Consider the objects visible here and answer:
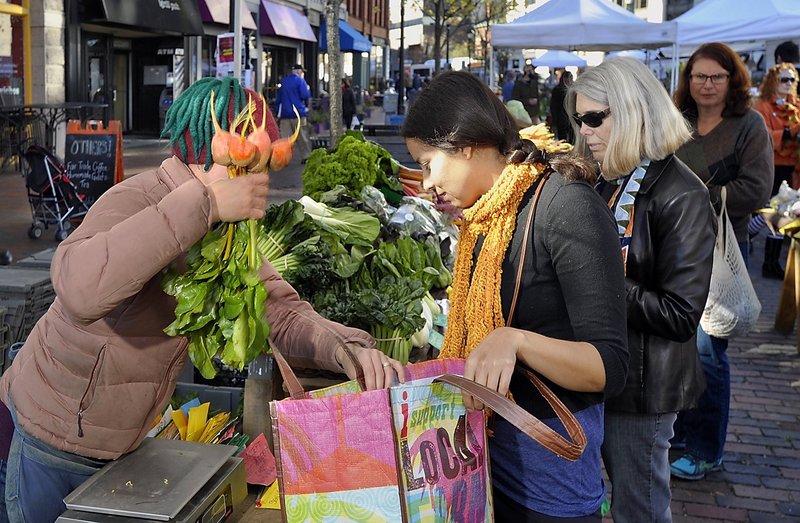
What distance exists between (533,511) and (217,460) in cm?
92

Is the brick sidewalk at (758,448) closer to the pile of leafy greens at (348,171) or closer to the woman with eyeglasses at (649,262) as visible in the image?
the woman with eyeglasses at (649,262)

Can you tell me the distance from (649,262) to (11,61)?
1554cm

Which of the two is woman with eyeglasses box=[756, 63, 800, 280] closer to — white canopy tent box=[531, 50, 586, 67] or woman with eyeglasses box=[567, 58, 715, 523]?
woman with eyeglasses box=[567, 58, 715, 523]

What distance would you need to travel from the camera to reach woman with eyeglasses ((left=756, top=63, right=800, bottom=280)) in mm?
8180

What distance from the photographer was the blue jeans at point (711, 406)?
411 centimetres

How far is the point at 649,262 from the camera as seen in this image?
109 inches

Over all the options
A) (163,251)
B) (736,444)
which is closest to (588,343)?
(163,251)

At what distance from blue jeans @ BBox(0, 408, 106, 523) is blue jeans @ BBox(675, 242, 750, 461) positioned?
2960mm

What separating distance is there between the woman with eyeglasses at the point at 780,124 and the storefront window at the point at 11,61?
13.1 meters

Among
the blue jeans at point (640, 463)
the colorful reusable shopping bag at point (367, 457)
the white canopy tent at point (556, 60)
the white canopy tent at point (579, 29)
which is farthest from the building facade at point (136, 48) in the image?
the colorful reusable shopping bag at point (367, 457)

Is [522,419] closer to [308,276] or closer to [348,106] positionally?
[308,276]

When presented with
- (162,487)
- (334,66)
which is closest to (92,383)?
(162,487)

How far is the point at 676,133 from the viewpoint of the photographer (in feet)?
9.01

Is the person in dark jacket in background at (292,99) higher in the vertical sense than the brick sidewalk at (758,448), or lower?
higher
